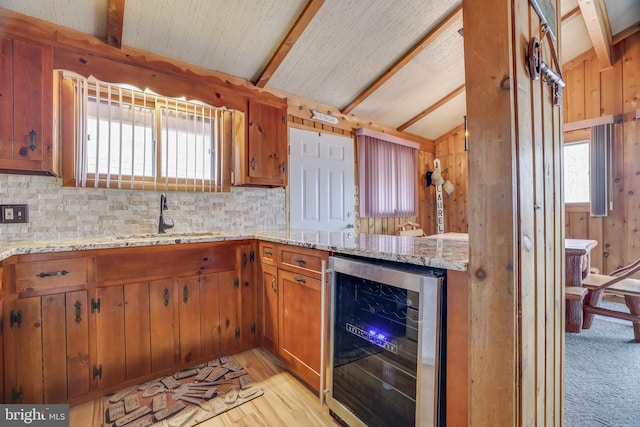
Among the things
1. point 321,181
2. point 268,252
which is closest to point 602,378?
point 268,252

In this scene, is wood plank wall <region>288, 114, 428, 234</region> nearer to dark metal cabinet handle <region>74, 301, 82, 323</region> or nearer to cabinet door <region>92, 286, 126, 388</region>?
cabinet door <region>92, 286, 126, 388</region>

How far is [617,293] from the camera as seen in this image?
250 cm

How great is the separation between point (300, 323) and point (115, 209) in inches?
66.3

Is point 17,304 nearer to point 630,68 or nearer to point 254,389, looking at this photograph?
point 254,389

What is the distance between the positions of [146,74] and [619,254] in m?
5.62

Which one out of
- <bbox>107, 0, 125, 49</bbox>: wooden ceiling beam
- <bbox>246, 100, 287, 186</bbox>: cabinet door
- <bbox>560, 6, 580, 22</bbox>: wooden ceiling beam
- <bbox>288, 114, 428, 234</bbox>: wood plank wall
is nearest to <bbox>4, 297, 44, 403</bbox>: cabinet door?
<bbox>246, 100, 287, 186</bbox>: cabinet door

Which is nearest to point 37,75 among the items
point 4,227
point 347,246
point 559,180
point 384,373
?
point 4,227

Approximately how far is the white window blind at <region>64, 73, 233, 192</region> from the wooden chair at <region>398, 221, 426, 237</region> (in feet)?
8.98

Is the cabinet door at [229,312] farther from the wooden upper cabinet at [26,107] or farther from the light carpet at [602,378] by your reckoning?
the light carpet at [602,378]

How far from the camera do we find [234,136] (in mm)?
2666

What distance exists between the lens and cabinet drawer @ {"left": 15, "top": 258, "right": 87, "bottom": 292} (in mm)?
1520

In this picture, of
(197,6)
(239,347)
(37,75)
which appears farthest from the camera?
(239,347)

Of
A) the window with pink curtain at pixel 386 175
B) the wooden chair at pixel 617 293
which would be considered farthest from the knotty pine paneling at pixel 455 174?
the wooden chair at pixel 617 293

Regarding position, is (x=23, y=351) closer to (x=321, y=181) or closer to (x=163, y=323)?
(x=163, y=323)
